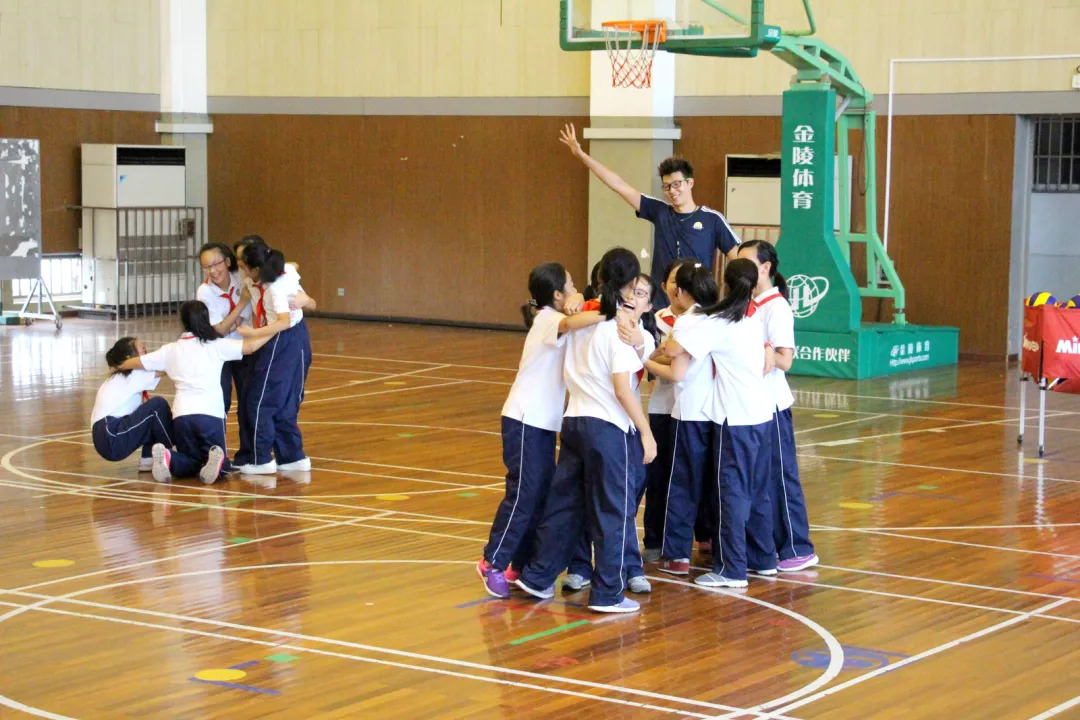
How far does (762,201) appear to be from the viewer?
1634cm

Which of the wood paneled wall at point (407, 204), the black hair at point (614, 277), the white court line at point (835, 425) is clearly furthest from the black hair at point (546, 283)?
the wood paneled wall at point (407, 204)

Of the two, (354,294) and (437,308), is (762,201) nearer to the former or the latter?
(437,308)

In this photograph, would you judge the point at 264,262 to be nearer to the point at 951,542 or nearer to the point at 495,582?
the point at 495,582

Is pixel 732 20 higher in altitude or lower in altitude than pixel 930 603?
higher

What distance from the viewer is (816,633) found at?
593 centimetres

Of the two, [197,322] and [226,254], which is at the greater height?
[226,254]

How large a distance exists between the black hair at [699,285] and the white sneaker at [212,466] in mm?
3535

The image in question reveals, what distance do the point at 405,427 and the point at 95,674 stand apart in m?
5.70

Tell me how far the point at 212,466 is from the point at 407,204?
34.4 feet

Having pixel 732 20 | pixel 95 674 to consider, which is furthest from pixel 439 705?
pixel 732 20

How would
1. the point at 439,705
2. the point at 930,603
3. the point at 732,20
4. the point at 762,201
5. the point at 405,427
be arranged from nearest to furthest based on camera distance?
the point at 439,705, the point at 930,603, the point at 405,427, the point at 732,20, the point at 762,201

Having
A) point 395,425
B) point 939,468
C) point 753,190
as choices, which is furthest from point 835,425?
point 753,190

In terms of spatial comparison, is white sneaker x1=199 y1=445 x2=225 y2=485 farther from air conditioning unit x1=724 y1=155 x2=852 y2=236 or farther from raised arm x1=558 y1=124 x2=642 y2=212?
air conditioning unit x1=724 y1=155 x2=852 y2=236

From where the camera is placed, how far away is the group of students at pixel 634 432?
6.15 m
